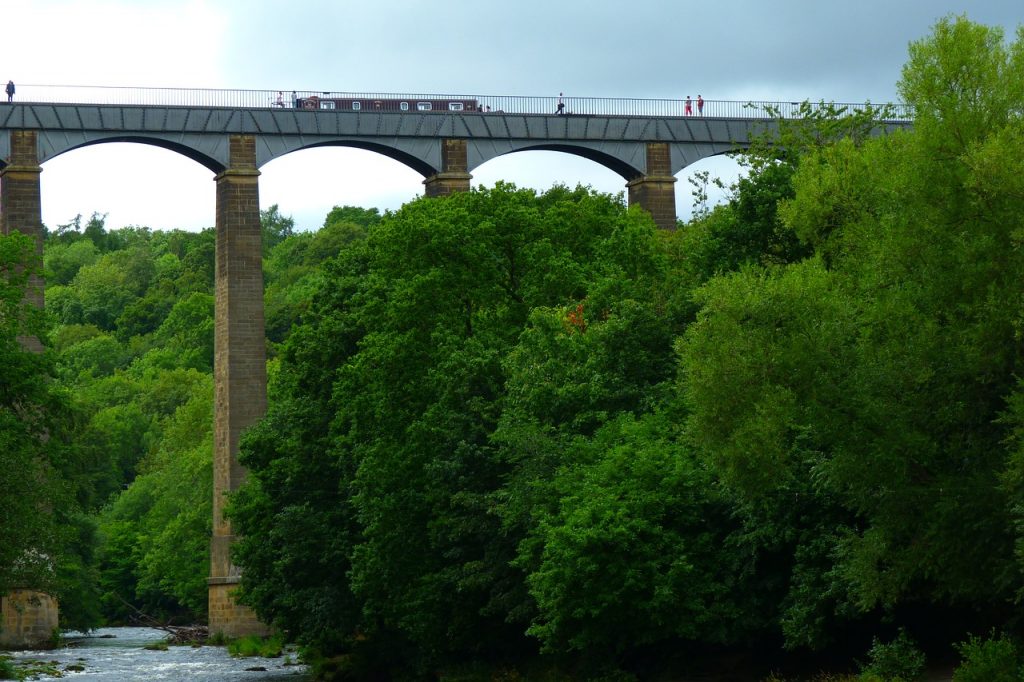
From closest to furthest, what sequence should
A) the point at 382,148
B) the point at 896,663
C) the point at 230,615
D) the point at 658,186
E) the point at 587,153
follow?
1. the point at 896,663
2. the point at 382,148
3. the point at 230,615
4. the point at 658,186
5. the point at 587,153

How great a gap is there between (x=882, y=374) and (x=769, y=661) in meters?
10.1

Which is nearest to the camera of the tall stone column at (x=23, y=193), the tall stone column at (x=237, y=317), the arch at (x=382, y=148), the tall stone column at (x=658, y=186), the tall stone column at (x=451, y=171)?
the tall stone column at (x=23, y=193)

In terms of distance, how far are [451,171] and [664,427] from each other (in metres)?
27.4

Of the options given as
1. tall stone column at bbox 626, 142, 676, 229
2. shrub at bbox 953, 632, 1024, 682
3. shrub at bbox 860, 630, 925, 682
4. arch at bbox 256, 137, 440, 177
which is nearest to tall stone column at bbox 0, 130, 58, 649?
arch at bbox 256, 137, 440, 177

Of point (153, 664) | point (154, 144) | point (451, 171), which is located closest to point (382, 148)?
point (451, 171)

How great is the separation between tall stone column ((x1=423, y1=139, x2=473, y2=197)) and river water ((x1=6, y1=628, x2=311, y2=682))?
56.7 feet

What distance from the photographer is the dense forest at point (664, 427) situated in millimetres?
26859

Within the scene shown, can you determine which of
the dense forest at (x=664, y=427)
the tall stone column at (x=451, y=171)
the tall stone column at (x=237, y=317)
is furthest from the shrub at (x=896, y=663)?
the tall stone column at (x=451, y=171)

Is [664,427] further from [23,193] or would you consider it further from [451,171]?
[23,193]

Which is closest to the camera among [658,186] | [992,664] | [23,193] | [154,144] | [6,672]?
[992,664]

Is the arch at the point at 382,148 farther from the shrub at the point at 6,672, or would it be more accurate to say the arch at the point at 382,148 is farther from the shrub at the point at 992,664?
the shrub at the point at 992,664

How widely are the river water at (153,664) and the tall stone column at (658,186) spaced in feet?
67.9

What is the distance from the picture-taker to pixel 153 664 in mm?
60562

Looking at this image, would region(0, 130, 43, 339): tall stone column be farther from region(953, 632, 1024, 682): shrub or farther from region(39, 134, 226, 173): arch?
region(953, 632, 1024, 682): shrub
